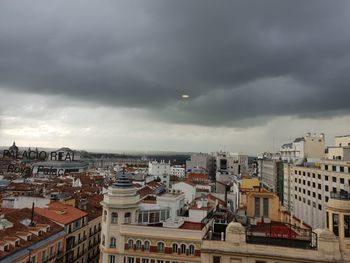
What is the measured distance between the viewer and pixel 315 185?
244 ft

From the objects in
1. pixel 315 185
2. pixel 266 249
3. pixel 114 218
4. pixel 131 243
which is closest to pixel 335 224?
pixel 266 249

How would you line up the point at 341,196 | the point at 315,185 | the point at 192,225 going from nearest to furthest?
the point at 341,196 → the point at 192,225 → the point at 315,185

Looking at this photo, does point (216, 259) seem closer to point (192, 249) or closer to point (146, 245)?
point (192, 249)

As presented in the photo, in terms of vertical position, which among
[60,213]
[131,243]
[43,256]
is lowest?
[43,256]

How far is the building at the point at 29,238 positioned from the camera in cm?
3372

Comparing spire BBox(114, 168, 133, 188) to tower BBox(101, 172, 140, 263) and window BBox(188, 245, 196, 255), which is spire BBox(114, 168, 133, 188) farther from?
window BBox(188, 245, 196, 255)

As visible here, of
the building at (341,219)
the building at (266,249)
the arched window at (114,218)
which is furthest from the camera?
the arched window at (114,218)

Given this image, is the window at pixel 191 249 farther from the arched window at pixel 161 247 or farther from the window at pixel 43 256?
the window at pixel 43 256

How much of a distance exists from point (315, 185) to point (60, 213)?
57312mm

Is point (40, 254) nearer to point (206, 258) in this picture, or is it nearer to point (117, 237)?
point (117, 237)

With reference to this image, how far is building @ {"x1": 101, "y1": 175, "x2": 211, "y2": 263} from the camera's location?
33594mm

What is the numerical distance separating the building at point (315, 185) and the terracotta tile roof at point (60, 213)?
152ft

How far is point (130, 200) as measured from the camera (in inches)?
1432

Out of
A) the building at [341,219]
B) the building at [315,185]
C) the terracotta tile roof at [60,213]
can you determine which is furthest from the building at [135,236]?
the building at [315,185]
